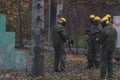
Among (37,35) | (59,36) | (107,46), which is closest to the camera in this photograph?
(107,46)

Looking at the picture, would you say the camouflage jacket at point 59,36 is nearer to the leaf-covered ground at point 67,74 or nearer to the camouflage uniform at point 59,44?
the camouflage uniform at point 59,44

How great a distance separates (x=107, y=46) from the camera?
12.7 metres

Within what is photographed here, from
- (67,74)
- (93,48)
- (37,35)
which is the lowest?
(67,74)

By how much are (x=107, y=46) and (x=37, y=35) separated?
235 cm

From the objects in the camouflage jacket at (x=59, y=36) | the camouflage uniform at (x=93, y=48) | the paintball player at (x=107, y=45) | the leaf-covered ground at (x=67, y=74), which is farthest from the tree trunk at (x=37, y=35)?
the camouflage uniform at (x=93, y=48)

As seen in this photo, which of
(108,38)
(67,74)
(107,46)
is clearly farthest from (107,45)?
(67,74)

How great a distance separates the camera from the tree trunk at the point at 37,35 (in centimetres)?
1325

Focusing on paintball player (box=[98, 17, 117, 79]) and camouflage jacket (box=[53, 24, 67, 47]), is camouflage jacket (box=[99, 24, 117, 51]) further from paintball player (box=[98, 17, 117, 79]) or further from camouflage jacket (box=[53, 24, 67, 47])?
camouflage jacket (box=[53, 24, 67, 47])

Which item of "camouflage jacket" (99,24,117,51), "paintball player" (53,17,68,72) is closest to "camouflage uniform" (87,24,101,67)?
"paintball player" (53,17,68,72)

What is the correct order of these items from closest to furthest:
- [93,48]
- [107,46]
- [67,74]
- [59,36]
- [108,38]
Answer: [108,38], [107,46], [67,74], [59,36], [93,48]

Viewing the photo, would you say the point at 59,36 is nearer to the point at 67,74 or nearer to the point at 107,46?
the point at 67,74

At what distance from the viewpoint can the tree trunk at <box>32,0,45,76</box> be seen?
13.2 m

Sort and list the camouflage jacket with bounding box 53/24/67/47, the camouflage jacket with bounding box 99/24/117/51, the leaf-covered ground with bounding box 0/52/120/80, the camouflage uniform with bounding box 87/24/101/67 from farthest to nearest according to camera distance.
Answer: the camouflage uniform with bounding box 87/24/101/67
the camouflage jacket with bounding box 53/24/67/47
the leaf-covered ground with bounding box 0/52/120/80
the camouflage jacket with bounding box 99/24/117/51

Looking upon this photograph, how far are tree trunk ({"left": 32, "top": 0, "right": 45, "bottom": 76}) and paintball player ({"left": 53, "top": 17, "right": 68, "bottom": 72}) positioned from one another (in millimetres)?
1267
